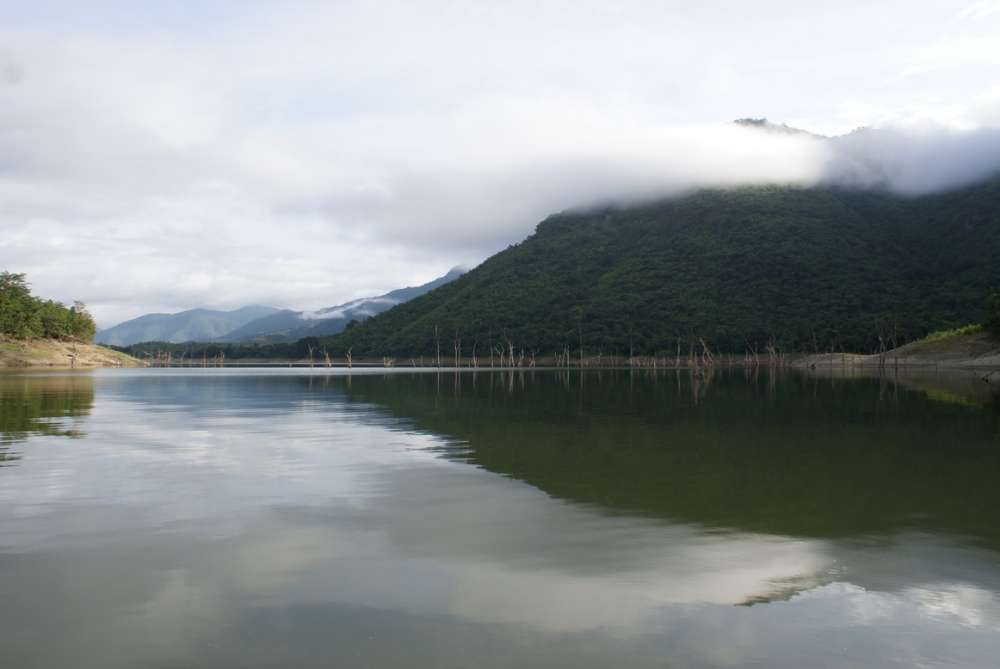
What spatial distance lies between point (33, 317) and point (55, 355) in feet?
19.9

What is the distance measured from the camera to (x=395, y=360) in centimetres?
13788

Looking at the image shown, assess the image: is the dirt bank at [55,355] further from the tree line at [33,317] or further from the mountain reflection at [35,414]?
the mountain reflection at [35,414]

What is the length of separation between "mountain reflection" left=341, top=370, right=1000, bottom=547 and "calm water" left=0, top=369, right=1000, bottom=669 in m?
0.08

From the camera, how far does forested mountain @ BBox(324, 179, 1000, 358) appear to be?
105 meters

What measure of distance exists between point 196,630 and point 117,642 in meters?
0.54

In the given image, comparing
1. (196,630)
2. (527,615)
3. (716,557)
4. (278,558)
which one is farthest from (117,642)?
(716,557)

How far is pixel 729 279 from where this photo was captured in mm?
116438

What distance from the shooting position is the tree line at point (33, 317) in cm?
9144

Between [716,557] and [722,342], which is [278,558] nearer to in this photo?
[716,557]

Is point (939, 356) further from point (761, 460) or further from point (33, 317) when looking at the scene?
point (33, 317)

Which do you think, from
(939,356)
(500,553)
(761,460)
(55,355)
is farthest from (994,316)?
(55,355)

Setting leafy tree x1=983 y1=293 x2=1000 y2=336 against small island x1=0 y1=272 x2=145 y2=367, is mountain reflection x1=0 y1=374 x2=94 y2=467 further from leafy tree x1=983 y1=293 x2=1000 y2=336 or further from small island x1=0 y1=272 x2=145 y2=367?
leafy tree x1=983 y1=293 x2=1000 y2=336

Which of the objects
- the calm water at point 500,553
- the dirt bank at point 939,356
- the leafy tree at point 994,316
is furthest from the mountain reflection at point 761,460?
the dirt bank at point 939,356

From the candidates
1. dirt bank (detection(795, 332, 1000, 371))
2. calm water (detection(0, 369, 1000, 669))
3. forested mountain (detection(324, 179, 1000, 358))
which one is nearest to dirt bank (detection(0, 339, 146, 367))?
forested mountain (detection(324, 179, 1000, 358))
